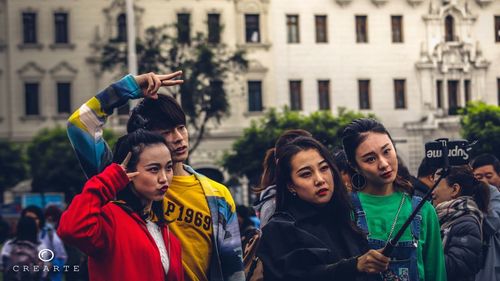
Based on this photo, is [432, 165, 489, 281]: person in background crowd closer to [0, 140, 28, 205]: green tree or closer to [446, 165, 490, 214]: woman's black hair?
[446, 165, 490, 214]: woman's black hair

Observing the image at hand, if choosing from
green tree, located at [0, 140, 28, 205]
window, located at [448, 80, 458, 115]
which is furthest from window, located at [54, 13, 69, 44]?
window, located at [448, 80, 458, 115]

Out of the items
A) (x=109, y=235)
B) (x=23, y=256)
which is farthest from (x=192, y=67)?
(x=109, y=235)

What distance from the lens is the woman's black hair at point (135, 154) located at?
17.4 feet

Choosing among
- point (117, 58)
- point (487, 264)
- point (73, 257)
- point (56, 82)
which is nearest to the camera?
point (487, 264)

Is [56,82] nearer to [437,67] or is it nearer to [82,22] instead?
[82,22]

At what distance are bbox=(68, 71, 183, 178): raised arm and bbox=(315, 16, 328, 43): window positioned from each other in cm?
4370

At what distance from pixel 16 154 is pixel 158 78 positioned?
35.8 m

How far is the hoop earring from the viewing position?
580cm

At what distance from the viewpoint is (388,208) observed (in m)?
5.67

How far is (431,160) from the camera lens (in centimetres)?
500

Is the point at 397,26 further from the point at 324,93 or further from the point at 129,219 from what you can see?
the point at 129,219

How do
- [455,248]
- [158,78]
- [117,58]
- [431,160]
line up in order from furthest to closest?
[117,58] → [455,248] → [158,78] → [431,160]

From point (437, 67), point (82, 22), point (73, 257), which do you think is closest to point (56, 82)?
point (82, 22)

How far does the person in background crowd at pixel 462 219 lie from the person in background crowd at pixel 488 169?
1.65 meters
